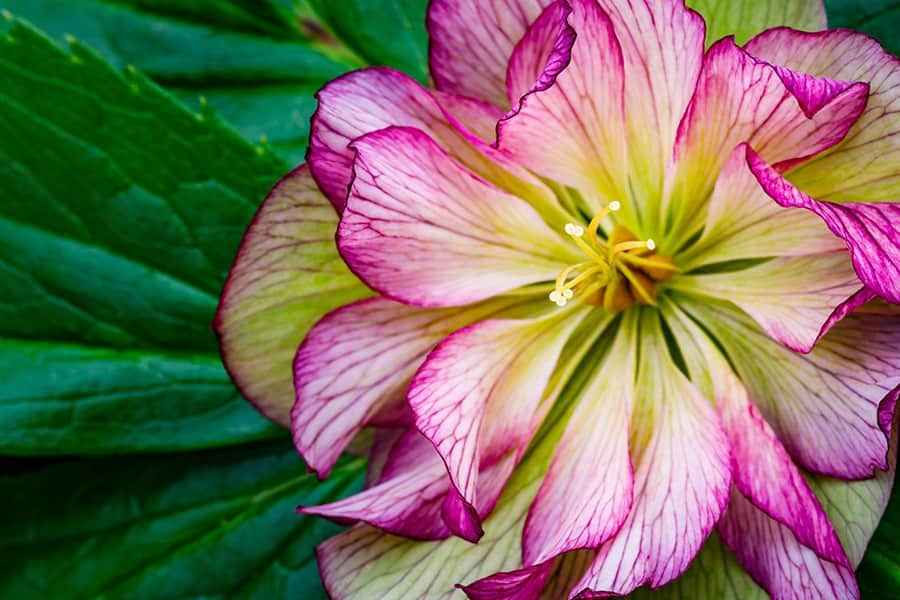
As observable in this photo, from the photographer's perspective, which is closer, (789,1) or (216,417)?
(789,1)

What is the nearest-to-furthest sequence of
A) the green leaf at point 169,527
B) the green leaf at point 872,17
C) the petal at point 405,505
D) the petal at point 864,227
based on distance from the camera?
the petal at point 864,227 → the petal at point 405,505 → the green leaf at point 872,17 → the green leaf at point 169,527

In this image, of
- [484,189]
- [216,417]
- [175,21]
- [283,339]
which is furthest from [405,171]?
[175,21]

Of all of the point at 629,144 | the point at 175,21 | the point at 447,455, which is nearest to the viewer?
the point at 447,455

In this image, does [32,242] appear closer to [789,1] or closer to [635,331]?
[635,331]

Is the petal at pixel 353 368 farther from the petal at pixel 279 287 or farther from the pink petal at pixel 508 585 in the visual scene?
the pink petal at pixel 508 585

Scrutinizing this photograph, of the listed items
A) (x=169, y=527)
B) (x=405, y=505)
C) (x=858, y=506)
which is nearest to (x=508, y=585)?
(x=405, y=505)

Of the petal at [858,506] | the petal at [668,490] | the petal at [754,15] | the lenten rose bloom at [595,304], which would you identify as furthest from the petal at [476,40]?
the petal at [858,506]

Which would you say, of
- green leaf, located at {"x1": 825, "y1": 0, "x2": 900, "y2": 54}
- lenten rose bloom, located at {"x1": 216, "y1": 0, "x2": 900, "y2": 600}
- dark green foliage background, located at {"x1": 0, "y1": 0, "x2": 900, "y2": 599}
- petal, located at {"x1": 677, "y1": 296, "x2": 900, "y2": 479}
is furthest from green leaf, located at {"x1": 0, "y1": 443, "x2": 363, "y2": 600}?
green leaf, located at {"x1": 825, "y1": 0, "x2": 900, "y2": 54}
